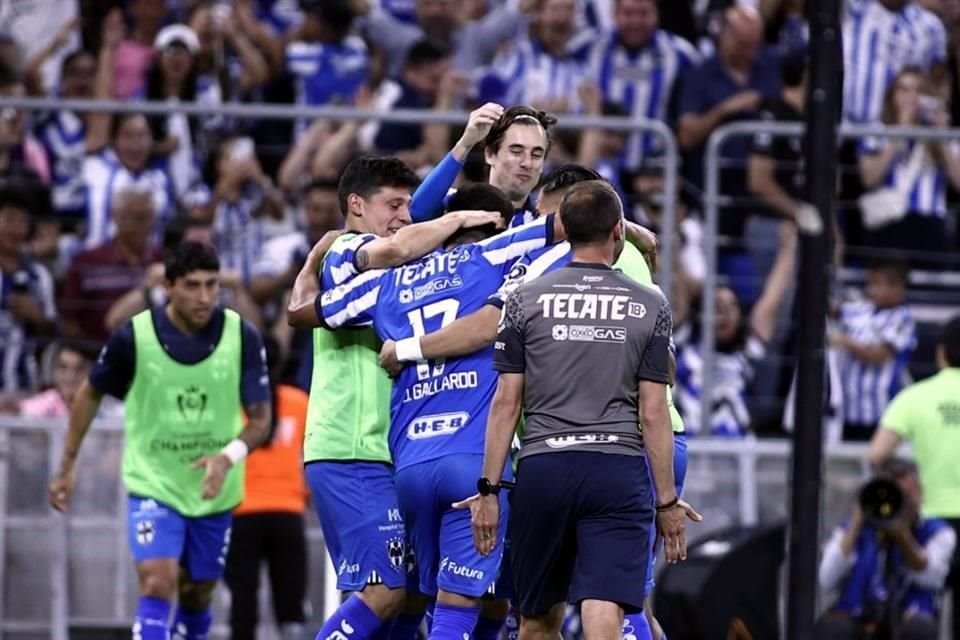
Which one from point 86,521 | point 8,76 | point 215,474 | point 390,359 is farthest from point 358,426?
point 8,76

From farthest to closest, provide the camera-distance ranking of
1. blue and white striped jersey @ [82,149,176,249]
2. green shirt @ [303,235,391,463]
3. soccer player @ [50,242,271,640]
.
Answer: blue and white striped jersey @ [82,149,176,249] → soccer player @ [50,242,271,640] → green shirt @ [303,235,391,463]

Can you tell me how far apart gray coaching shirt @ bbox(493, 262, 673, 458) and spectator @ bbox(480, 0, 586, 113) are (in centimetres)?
773

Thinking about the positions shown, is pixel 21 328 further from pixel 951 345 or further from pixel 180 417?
pixel 951 345

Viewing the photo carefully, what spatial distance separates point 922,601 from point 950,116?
530 cm

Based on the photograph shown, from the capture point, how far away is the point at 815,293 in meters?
6.97

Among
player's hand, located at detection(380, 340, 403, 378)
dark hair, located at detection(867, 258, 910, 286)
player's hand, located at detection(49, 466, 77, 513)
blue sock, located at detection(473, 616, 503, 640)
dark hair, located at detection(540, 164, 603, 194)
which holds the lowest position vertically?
blue sock, located at detection(473, 616, 503, 640)

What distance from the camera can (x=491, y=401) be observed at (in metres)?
9.01

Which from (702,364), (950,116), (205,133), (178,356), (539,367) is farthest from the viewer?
(950,116)

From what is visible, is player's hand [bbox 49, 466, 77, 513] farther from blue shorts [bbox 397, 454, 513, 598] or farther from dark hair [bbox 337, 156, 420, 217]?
blue shorts [bbox 397, 454, 513, 598]

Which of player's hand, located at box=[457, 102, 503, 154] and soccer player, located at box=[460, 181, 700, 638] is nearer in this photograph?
soccer player, located at box=[460, 181, 700, 638]

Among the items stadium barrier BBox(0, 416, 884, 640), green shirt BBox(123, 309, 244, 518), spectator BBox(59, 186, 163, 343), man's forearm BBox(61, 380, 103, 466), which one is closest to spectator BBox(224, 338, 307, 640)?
stadium barrier BBox(0, 416, 884, 640)

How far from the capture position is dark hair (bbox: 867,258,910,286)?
49.3ft

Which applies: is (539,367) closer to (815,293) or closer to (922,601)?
(815,293)

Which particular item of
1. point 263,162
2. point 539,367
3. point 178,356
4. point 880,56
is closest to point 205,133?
point 263,162
